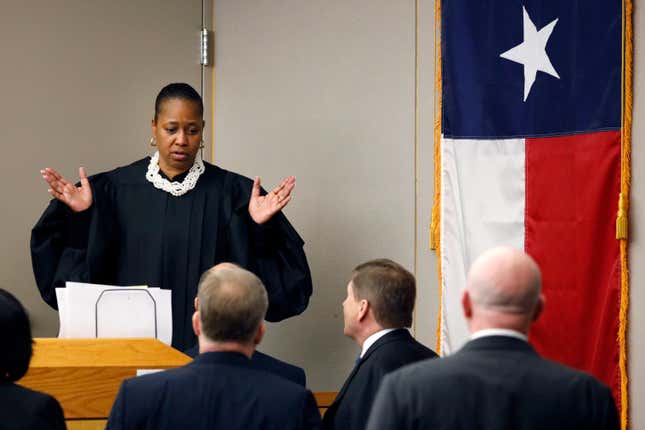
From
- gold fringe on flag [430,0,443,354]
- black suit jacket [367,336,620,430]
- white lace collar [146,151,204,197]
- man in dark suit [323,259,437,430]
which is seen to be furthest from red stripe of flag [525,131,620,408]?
black suit jacket [367,336,620,430]

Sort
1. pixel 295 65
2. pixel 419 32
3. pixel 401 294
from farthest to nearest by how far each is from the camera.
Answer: pixel 295 65, pixel 419 32, pixel 401 294

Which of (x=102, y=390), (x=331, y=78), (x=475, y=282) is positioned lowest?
(x=102, y=390)

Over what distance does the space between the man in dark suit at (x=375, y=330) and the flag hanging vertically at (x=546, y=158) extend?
1.36m

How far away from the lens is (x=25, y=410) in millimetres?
2352

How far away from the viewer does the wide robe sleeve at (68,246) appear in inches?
183

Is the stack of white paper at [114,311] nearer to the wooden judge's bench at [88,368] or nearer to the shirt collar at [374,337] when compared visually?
the wooden judge's bench at [88,368]

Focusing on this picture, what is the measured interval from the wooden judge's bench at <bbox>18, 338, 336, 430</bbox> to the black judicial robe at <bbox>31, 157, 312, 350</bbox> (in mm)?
1192

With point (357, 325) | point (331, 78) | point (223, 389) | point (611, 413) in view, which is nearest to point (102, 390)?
point (357, 325)

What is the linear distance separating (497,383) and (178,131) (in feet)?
9.39

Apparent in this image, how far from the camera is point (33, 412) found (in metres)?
2.35

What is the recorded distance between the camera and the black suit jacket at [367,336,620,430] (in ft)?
7.02

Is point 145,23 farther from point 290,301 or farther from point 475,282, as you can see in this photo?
point 475,282

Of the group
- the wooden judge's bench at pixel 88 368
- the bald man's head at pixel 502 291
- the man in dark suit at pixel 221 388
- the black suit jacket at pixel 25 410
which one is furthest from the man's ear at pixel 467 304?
the wooden judge's bench at pixel 88 368

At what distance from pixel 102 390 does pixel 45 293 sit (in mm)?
1331
